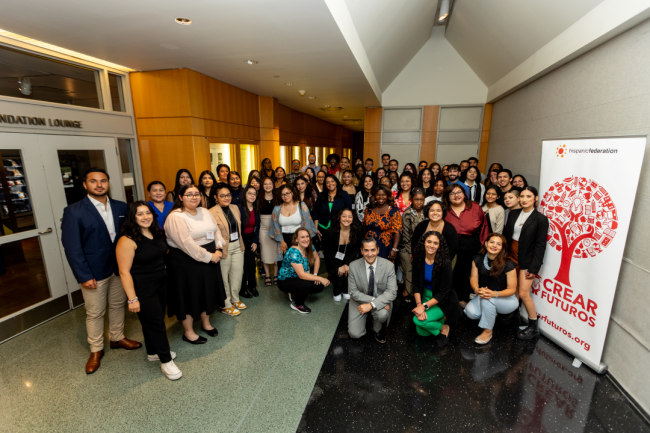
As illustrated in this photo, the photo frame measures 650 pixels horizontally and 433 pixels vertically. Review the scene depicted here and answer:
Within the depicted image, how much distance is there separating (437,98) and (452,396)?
325 inches

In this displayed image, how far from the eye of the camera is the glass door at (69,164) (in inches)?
147

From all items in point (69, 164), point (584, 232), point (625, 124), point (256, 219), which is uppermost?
point (625, 124)

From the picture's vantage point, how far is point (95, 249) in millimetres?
2850

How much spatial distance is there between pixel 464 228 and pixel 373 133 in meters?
6.40

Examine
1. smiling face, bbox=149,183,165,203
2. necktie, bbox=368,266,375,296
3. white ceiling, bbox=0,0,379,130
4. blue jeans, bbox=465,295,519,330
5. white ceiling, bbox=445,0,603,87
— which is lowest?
blue jeans, bbox=465,295,519,330

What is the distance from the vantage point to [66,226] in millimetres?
2711

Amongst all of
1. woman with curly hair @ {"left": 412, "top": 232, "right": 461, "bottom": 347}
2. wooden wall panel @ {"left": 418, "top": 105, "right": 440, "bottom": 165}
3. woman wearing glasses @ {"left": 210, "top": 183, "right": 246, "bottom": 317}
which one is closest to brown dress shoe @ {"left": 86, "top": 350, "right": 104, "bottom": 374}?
woman wearing glasses @ {"left": 210, "top": 183, "right": 246, "bottom": 317}

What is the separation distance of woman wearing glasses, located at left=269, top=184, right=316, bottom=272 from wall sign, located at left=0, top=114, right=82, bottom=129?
10.0 ft

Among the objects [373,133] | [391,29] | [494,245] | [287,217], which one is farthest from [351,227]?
[373,133]

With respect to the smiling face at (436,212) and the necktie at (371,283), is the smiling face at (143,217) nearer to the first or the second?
the necktie at (371,283)

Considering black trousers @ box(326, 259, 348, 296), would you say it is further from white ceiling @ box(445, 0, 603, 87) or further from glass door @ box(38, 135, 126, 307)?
white ceiling @ box(445, 0, 603, 87)

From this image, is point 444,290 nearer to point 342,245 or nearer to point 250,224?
point 342,245

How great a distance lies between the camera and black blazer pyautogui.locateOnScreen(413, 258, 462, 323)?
3.26 metres

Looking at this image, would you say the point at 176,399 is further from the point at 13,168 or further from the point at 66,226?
the point at 13,168
